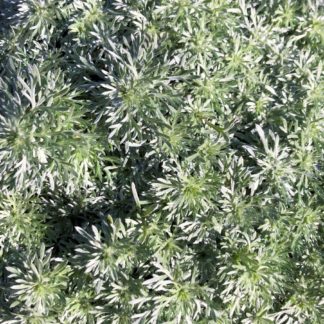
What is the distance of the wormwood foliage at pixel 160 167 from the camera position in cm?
184

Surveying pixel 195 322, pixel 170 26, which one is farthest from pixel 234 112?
pixel 195 322

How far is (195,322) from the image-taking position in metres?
1.95

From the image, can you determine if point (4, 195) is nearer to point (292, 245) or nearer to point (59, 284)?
point (59, 284)

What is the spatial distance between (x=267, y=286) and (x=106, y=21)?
43.5 inches

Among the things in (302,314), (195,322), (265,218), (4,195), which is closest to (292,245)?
(265,218)

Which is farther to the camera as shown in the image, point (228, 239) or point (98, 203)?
point (98, 203)

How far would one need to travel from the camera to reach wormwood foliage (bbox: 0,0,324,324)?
1.84 metres

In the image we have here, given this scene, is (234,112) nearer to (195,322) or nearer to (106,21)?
(106,21)

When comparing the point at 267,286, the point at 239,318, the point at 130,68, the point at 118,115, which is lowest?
the point at 239,318

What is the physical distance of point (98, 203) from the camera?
2.08 meters

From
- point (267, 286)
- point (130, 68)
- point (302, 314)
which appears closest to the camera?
point (130, 68)

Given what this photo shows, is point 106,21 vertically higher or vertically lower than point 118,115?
higher

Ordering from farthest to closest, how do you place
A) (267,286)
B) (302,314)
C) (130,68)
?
(302,314) → (267,286) → (130,68)

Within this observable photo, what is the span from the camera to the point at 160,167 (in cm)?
204
